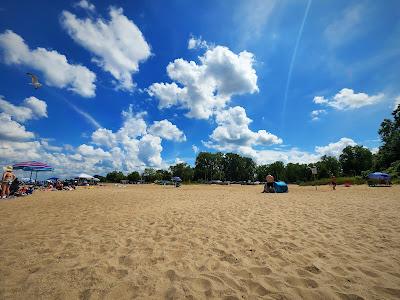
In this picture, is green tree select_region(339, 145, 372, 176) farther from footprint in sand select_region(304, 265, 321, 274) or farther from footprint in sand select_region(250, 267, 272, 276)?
footprint in sand select_region(250, 267, 272, 276)

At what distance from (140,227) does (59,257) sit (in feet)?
9.42

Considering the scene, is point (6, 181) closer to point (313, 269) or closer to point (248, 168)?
point (313, 269)

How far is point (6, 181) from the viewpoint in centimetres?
1770

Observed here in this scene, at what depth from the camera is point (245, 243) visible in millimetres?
5910

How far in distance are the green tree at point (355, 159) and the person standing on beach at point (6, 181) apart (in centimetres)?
11708

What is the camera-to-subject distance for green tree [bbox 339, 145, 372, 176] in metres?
102

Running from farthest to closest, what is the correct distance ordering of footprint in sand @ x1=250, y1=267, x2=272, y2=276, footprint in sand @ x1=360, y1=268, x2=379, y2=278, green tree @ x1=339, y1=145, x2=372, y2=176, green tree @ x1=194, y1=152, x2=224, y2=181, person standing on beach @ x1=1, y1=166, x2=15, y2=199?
green tree @ x1=194, y1=152, x2=224, y2=181, green tree @ x1=339, y1=145, x2=372, y2=176, person standing on beach @ x1=1, y1=166, x2=15, y2=199, footprint in sand @ x1=250, y1=267, x2=272, y2=276, footprint in sand @ x1=360, y1=268, x2=379, y2=278

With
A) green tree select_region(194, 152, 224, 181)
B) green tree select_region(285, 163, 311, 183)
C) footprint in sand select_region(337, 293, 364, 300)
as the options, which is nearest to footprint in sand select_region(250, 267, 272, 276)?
footprint in sand select_region(337, 293, 364, 300)

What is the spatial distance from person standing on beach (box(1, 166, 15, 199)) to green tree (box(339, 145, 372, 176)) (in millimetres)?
117079

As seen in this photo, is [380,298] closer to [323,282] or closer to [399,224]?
[323,282]

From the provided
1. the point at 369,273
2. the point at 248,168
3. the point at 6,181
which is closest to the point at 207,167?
the point at 248,168

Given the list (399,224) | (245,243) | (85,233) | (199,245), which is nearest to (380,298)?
(245,243)

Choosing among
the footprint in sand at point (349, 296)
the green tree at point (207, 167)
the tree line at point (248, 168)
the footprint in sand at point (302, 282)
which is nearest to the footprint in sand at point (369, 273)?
the footprint in sand at point (349, 296)

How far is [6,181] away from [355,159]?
122 meters
